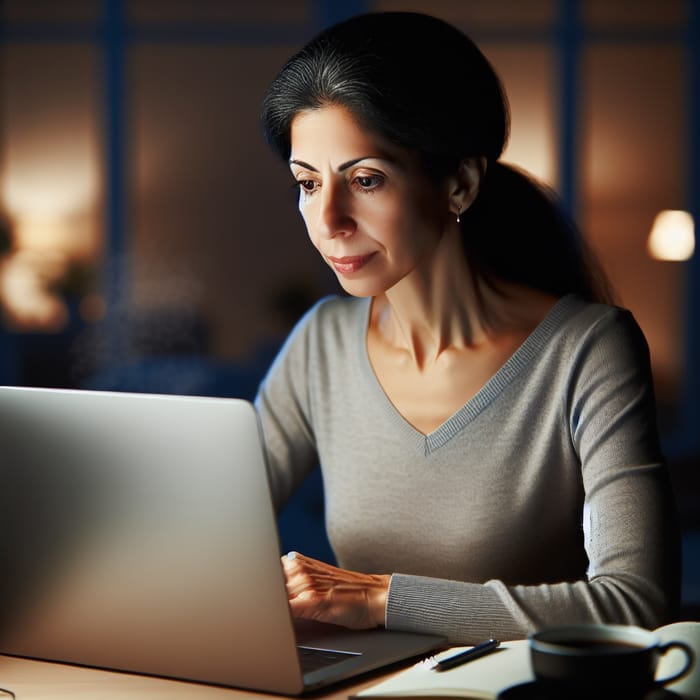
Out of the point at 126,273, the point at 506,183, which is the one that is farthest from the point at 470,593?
the point at 126,273

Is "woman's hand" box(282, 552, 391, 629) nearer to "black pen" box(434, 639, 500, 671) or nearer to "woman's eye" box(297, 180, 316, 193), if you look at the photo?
"black pen" box(434, 639, 500, 671)

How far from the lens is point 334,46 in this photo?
148cm

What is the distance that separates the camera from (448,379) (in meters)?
1.64

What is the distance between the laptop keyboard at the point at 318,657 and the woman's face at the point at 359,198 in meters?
0.51

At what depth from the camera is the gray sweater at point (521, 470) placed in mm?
1364

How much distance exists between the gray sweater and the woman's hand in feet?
0.44

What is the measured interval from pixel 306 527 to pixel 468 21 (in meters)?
4.56

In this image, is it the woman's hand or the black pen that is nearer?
the black pen

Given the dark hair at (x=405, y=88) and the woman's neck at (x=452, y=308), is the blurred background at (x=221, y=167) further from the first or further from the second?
the dark hair at (x=405, y=88)

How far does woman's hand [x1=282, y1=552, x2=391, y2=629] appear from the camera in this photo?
1216 mm

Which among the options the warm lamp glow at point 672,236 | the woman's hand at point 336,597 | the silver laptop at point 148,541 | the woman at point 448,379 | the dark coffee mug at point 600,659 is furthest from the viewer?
the warm lamp glow at point 672,236

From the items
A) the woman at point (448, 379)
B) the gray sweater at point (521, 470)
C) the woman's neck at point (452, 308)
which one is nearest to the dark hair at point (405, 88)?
the woman at point (448, 379)

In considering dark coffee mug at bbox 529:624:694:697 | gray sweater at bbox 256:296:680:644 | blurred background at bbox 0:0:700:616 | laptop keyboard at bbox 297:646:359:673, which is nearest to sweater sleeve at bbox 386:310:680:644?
gray sweater at bbox 256:296:680:644

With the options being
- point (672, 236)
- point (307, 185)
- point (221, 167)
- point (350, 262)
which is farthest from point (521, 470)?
point (221, 167)
